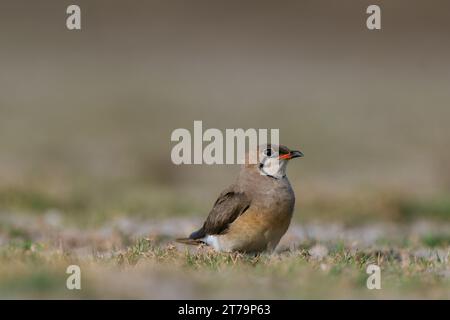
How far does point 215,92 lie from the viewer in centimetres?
3114

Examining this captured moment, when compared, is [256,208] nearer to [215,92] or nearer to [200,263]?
[200,263]

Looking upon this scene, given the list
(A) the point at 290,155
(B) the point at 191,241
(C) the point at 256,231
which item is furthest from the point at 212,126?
(C) the point at 256,231

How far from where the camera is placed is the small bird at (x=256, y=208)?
904 cm

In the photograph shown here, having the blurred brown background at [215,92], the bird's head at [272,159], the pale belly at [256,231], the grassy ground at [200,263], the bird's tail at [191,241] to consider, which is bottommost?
the grassy ground at [200,263]

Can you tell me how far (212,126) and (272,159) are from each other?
49.9 ft

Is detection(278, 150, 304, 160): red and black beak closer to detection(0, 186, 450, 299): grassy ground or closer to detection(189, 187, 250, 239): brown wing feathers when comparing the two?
detection(189, 187, 250, 239): brown wing feathers

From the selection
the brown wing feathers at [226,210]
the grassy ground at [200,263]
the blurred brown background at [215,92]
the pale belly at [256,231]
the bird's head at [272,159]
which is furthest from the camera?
the blurred brown background at [215,92]

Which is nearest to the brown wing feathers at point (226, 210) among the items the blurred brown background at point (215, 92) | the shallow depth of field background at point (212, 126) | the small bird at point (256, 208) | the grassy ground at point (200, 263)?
the small bird at point (256, 208)

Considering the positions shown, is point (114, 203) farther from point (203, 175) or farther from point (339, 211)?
point (203, 175)

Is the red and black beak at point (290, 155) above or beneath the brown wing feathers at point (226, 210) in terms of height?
above

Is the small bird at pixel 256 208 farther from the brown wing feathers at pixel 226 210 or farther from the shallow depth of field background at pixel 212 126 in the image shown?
the shallow depth of field background at pixel 212 126

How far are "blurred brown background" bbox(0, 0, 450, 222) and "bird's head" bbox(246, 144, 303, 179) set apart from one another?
4779 mm

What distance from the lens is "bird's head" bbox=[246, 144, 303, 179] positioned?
9.39m

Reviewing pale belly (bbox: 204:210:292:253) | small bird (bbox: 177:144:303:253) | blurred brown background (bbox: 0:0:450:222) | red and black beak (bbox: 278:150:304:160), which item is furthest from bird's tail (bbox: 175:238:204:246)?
blurred brown background (bbox: 0:0:450:222)
